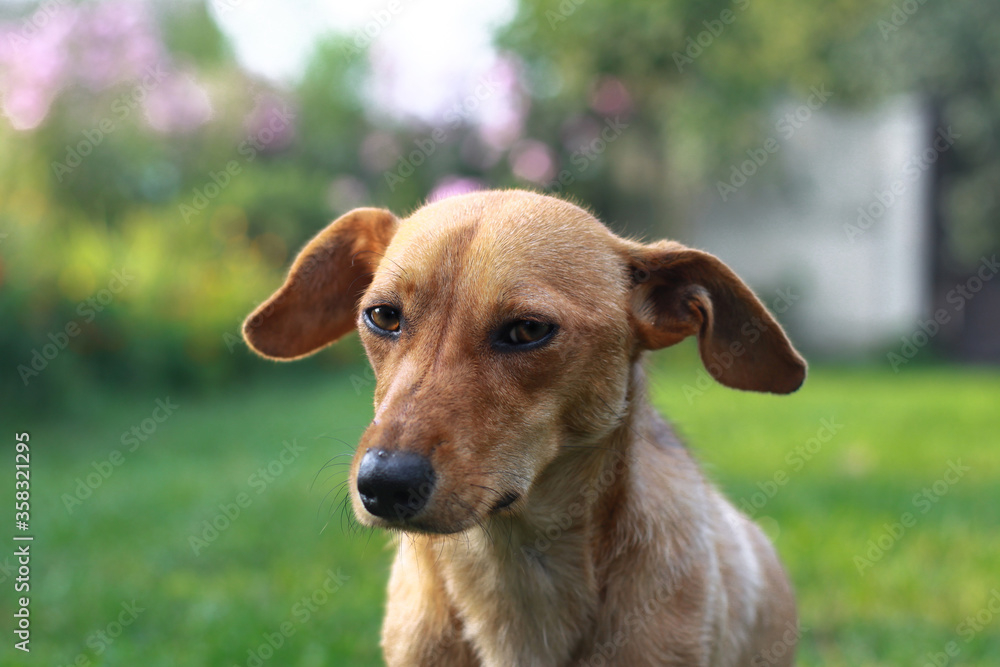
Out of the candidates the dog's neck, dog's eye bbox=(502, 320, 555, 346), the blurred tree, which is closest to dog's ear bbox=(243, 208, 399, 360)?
dog's eye bbox=(502, 320, 555, 346)

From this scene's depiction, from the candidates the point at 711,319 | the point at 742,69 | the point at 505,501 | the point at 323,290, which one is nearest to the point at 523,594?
the point at 505,501

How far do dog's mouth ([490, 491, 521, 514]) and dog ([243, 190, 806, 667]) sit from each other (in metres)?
0.01

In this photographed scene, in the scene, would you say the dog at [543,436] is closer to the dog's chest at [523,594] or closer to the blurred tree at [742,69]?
the dog's chest at [523,594]

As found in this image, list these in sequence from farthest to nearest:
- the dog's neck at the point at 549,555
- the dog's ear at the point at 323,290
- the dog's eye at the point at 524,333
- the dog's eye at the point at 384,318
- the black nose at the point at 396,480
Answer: the dog's ear at the point at 323,290, the dog's neck at the point at 549,555, the dog's eye at the point at 384,318, the dog's eye at the point at 524,333, the black nose at the point at 396,480

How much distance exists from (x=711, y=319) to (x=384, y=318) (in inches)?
41.5

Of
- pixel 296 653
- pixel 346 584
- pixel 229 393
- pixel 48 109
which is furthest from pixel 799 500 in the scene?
pixel 48 109

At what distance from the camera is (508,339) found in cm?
252

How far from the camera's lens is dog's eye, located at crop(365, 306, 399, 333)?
8.73 feet

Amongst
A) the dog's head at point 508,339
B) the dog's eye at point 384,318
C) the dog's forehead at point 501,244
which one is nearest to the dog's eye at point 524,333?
the dog's head at point 508,339

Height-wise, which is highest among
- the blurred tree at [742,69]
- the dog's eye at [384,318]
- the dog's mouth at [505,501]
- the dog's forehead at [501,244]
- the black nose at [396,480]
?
the dog's forehead at [501,244]

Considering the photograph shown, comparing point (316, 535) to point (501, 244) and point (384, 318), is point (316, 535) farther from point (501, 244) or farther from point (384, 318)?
point (501, 244)

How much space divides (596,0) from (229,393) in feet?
31.0

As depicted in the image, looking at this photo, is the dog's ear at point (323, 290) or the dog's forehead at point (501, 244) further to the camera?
the dog's ear at point (323, 290)

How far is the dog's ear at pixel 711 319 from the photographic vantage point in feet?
9.51
